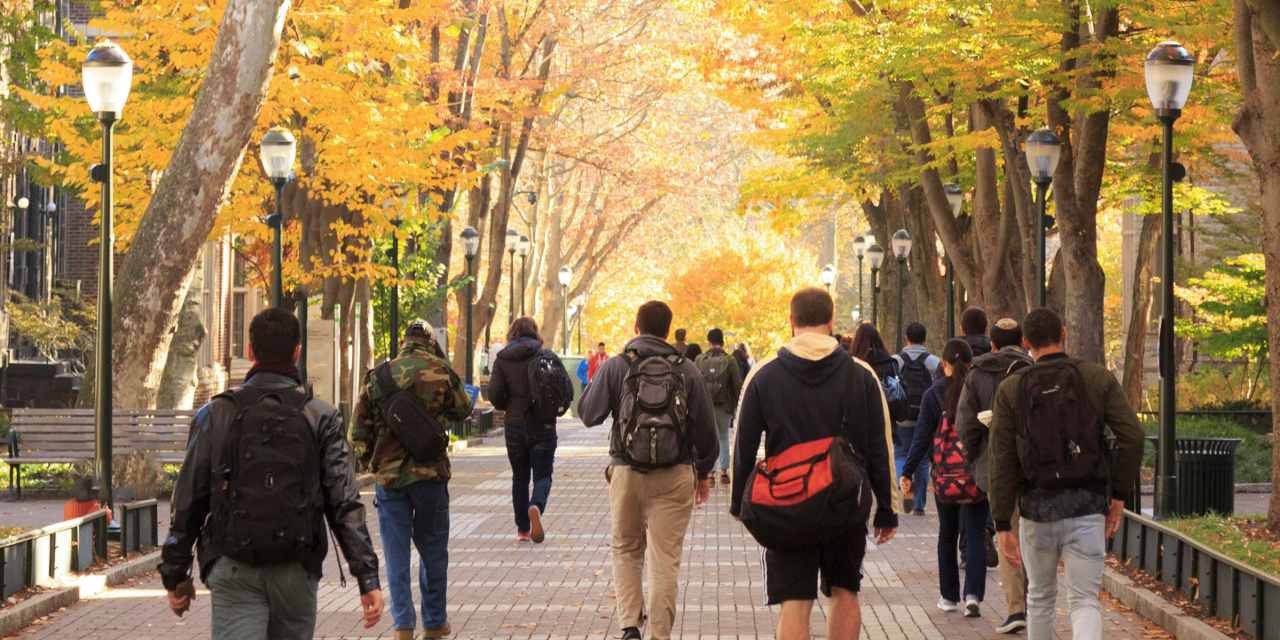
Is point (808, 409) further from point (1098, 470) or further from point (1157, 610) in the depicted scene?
point (1157, 610)

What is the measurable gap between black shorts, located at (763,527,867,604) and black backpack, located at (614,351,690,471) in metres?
1.69

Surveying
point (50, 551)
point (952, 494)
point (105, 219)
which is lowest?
point (50, 551)

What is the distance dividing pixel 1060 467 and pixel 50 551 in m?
6.66

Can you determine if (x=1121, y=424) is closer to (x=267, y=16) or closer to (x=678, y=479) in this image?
(x=678, y=479)

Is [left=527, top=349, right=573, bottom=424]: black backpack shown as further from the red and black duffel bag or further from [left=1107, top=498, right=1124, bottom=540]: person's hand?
the red and black duffel bag

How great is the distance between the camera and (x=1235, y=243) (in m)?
27.2

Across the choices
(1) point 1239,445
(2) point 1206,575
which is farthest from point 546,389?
(1) point 1239,445

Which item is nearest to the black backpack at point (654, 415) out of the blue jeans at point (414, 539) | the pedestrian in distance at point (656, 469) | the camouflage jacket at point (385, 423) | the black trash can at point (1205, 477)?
the pedestrian in distance at point (656, 469)

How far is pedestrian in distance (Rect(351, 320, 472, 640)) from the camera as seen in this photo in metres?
7.60

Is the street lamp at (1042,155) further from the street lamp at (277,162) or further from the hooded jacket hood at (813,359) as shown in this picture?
the hooded jacket hood at (813,359)

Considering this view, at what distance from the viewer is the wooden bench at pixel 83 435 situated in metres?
14.7

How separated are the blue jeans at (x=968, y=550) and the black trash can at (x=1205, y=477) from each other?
14.2ft

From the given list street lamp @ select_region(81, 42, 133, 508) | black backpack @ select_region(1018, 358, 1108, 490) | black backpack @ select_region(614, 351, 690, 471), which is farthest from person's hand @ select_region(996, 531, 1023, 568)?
street lamp @ select_region(81, 42, 133, 508)

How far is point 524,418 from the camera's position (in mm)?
11969
